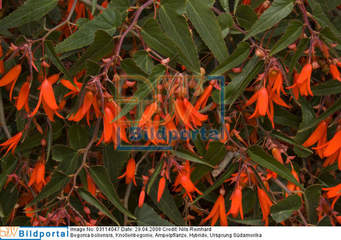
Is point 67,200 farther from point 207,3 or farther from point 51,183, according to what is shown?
point 207,3

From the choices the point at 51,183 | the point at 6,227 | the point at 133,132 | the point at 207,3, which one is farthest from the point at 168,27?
the point at 6,227

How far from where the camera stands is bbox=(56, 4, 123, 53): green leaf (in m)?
0.63

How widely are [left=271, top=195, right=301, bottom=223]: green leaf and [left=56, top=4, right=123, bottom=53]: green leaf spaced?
433 millimetres

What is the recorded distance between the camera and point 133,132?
696mm

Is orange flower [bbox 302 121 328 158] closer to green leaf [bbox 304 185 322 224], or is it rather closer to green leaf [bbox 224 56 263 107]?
green leaf [bbox 304 185 322 224]

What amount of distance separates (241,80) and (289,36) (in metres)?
0.11

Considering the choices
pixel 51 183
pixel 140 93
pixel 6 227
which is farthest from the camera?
pixel 6 227

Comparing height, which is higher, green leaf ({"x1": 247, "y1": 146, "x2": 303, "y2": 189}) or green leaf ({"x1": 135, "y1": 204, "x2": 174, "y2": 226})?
green leaf ({"x1": 247, "y1": 146, "x2": 303, "y2": 189})

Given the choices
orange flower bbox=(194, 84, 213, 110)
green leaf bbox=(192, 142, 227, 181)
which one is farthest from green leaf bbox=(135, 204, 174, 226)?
orange flower bbox=(194, 84, 213, 110)

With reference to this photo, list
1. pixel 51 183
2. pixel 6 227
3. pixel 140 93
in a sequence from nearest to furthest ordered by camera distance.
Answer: pixel 140 93 < pixel 51 183 < pixel 6 227

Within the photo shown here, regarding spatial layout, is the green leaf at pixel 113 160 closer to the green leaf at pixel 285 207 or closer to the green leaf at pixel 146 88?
the green leaf at pixel 146 88

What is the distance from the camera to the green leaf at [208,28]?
651 millimetres

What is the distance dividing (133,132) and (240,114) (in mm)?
228

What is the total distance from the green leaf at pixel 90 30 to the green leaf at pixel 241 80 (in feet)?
0.75
